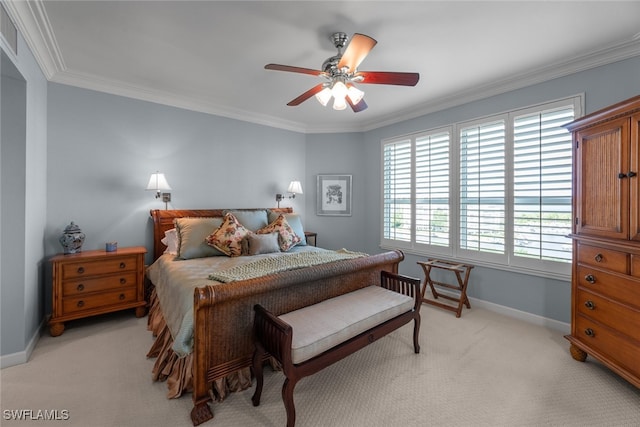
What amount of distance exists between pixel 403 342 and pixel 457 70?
9.28ft

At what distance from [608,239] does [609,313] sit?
0.54 metres

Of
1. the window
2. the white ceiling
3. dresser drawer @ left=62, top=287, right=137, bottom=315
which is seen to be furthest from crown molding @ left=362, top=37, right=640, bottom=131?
dresser drawer @ left=62, top=287, right=137, bottom=315

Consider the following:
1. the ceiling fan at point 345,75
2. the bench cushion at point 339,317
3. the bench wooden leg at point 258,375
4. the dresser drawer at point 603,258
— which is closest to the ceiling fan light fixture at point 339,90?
the ceiling fan at point 345,75

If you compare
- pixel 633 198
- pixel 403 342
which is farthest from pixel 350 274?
pixel 633 198

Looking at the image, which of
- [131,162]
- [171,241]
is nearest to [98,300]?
[171,241]

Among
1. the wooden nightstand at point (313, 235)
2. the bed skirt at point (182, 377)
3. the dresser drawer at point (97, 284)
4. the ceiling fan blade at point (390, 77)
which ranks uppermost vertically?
the ceiling fan blade at point (390, 77)

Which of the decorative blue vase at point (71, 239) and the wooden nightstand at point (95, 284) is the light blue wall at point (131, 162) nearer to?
the decorative blue vase at point (71, 239)

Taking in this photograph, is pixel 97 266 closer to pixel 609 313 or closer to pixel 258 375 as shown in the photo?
pixel 258 375

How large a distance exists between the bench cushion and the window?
1.68 m

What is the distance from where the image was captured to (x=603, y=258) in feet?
6.45

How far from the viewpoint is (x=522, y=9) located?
1914 millimetres

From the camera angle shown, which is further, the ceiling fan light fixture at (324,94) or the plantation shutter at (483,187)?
the plantation shutter at (483,187)

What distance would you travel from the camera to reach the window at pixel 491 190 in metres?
2.71

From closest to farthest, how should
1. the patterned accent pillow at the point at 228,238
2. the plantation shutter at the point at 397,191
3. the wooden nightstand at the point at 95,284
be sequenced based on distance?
the wooden nightstand at the point at 95,284
the patterned accent pillow at the point at 228,238
the plantation shutter at the point at 397,191
